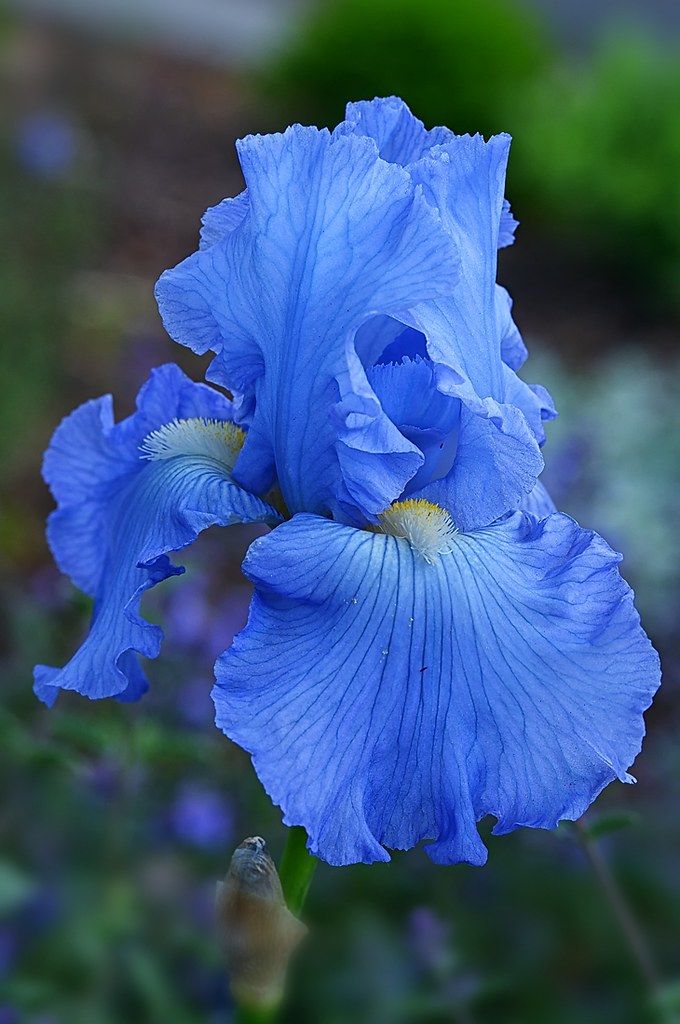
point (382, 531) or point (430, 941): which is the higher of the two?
point (382, 531)

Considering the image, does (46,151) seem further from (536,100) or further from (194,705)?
(194,705)

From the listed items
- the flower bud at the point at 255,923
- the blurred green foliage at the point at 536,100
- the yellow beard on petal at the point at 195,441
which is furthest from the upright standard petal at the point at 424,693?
the blurred green foliage at the point at 536,100

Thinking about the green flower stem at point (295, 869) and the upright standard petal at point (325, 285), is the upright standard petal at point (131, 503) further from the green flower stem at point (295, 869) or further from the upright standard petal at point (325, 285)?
the green flower stem at point (295, 869)

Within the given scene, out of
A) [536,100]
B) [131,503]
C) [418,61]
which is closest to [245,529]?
[131,503]

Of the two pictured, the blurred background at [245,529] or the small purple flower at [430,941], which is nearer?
the small purple flower at [430,941]

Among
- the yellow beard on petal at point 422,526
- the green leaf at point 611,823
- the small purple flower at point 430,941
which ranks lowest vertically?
the green leaf at point 611,823

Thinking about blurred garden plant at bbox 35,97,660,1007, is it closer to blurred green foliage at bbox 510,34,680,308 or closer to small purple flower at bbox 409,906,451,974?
small purple flower at bbox 409,906,451,974

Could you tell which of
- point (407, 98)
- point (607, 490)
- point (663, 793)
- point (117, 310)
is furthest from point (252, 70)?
point (663, 793)

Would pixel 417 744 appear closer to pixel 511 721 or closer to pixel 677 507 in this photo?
pixel 511 721
